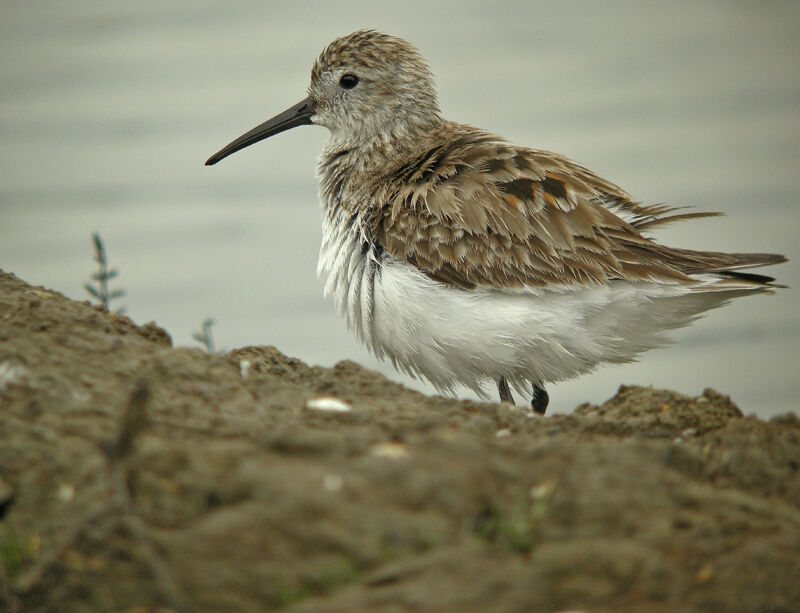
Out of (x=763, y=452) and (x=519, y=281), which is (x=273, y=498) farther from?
(x=519, y=281)

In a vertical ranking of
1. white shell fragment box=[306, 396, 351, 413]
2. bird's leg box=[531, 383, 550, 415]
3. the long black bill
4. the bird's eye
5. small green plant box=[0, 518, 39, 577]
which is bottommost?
small green plant box=[0, 518, 39, 577]

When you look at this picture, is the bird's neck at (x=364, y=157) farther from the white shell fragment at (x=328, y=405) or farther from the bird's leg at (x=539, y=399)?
the white shell fragment at (x=328, y=405)

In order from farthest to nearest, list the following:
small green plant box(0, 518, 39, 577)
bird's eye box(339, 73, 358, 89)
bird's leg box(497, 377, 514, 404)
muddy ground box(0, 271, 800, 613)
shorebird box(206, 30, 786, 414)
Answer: bird's eye box(339, 73, 358, 89) < bird's leg box(497, 377, 514, 404) < shorebird box(206, 30, 786, 414) < small green plant box(0, 518, 39, 577) < muddy ground box(0, 271, 800, 613)

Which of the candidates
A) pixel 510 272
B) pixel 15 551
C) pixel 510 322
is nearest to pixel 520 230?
pixel 510 272

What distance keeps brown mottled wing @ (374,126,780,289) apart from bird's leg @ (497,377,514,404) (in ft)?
2.07

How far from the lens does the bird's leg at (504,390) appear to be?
554cm

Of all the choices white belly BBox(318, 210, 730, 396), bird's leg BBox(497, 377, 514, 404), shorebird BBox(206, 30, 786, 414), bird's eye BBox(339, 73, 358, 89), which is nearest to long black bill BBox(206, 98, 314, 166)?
bird's eye BBox(339, 73, 358, 89)

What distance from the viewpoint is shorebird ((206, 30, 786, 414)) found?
5191 mm

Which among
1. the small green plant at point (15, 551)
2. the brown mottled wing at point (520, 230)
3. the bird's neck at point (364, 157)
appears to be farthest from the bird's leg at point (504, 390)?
the small green plant at point (15, 551)

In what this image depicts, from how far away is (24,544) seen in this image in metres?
2.61

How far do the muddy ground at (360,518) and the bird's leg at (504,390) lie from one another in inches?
96.8

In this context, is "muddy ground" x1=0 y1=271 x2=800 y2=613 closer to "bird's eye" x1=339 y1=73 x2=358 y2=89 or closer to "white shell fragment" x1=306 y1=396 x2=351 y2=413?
"white shell fragment" x1=306 y1=396 x2=351 y2=413

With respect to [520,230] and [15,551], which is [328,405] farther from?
[520,230]

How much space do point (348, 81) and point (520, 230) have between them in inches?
86.5
